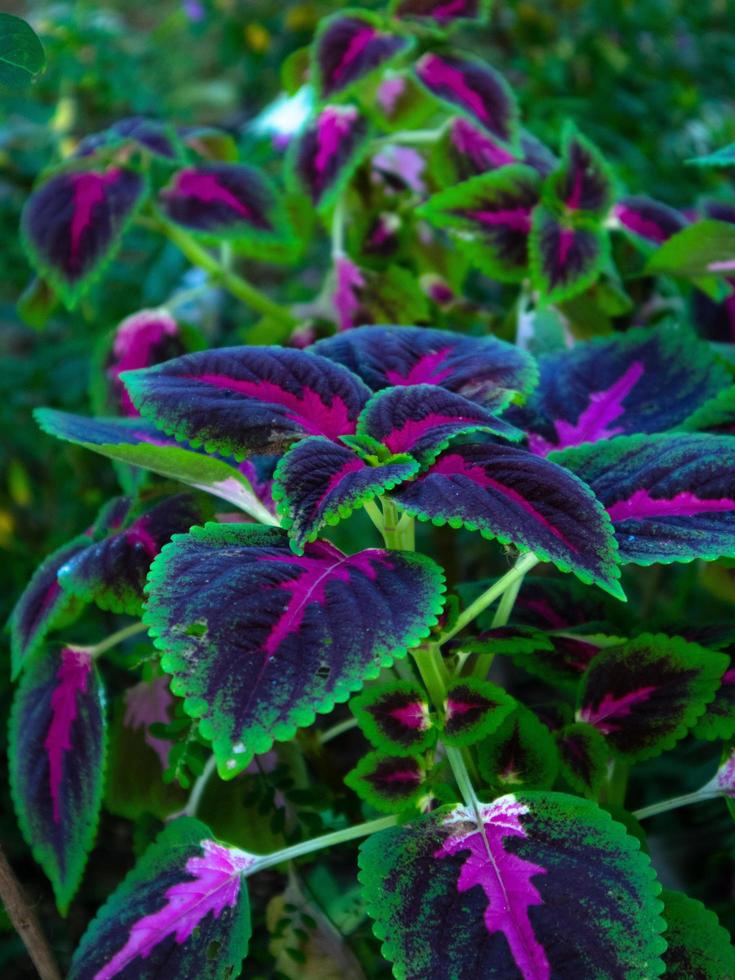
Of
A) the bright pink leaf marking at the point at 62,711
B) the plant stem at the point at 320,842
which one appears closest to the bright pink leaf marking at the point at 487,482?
the plant stem at the point at 320,842

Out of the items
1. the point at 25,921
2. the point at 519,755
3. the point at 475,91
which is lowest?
the point at 25,921

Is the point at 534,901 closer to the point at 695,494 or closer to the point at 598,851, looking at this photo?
the point at 598,851

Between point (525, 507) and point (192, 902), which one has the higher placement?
point (525, 507)

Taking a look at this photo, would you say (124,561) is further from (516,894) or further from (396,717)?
(516,894)

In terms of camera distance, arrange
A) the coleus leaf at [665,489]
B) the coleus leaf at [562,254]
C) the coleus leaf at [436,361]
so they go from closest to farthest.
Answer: the coleus leaf at [665,489]
the coleus leaf at [436,361]
the coleus leaf at [562,254]

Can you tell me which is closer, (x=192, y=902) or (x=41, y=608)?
(x=192, y=902)

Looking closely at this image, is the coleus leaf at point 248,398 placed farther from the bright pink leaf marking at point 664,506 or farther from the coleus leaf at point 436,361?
the bright pink leaf marking at point 664,506


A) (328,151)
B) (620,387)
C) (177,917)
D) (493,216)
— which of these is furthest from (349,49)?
(177,917)
